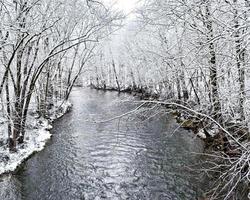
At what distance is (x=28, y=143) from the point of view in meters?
13.8

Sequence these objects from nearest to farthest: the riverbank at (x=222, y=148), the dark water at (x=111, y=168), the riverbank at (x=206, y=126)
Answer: the riverbank at (x=222, y=148)
the riverbank at (x=206, y=126)
the dark water at (x=111, y=168)

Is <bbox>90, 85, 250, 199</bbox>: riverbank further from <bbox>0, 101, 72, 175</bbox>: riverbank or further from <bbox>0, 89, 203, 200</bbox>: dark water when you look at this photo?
<bbox>0, 101, 72, 175</bbox>: riverbank

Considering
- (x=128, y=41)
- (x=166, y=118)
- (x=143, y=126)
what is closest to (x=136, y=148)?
(x=143, y=126)

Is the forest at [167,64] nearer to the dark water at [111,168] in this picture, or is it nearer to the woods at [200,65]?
the woods at [200,65]

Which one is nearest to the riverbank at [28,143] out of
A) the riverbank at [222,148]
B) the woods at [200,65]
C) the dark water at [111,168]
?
the dark water at [111,168]

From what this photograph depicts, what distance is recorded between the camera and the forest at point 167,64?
571 centimetres

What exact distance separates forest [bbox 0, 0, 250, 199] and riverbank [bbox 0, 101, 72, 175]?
47 mm

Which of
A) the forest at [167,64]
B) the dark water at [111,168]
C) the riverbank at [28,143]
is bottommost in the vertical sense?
the dark water at [111,168]

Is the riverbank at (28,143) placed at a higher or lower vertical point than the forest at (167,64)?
lower

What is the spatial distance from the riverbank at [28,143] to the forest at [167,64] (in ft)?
0.16

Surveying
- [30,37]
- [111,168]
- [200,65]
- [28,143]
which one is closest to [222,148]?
[200,65]

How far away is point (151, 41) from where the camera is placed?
85.6 feet

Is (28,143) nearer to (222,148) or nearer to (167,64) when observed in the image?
(167,64)

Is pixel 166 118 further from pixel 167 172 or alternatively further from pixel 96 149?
pixel 167 172
